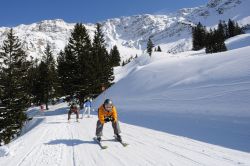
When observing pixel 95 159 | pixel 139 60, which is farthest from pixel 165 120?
pixel 139 60

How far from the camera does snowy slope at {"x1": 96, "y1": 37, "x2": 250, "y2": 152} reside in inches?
461

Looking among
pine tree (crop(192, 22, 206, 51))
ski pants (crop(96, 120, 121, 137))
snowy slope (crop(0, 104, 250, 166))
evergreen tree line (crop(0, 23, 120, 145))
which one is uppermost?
pine tree (crop(192, 22, 206, 51))

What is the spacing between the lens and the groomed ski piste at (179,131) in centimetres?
883

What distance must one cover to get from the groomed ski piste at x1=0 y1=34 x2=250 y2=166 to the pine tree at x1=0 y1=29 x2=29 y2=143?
42.2 feet

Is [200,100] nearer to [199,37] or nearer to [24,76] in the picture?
[24,76]

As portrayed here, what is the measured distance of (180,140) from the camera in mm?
11188

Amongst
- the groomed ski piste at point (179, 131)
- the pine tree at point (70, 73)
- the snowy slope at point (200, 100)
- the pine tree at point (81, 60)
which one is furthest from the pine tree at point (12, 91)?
the groomed ski piste at point (179, 131)

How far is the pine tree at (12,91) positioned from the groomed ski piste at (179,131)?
42.2 feet

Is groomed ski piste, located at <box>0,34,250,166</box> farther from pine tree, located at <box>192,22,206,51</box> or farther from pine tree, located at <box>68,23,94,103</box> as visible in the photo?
pine tree, located at <box>192,22,206,51</box>

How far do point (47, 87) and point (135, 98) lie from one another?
43245mm

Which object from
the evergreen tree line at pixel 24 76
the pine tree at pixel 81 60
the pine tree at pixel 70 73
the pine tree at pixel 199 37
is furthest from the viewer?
the pine tree at pixel 199 37

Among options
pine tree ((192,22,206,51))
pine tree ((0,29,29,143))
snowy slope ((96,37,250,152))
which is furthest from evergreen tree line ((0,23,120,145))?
pine tree ((192,22,206,51))

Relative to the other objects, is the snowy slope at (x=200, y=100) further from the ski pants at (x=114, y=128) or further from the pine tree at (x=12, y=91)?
the pine tree at (x=12, y=91)

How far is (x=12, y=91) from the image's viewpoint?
1266 inches
